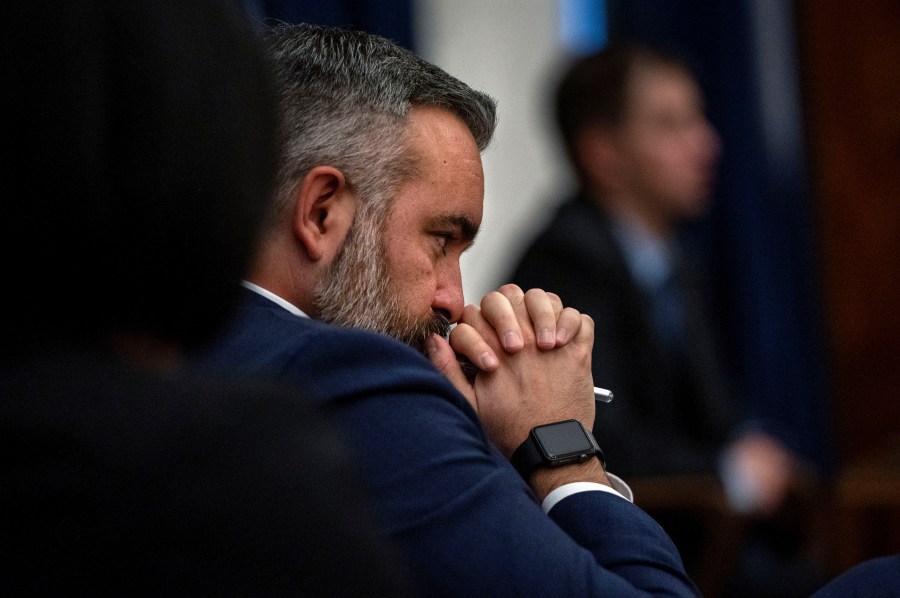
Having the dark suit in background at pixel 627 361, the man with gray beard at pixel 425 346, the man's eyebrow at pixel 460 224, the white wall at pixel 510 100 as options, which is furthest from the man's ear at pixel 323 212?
the white wall at pixel 510 100

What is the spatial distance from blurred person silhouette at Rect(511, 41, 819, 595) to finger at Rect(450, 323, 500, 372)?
1297 mm

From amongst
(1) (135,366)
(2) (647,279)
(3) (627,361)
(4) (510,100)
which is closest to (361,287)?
(1) (135,366)

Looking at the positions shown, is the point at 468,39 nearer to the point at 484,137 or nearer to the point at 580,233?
the point at 580,233

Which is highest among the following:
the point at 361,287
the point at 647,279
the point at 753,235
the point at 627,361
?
the point at 361,287

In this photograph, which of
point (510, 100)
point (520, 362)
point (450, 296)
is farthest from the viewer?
point (510, 100)

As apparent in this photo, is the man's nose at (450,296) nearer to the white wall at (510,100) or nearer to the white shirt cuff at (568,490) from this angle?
the white shirt cuff at (568,490)

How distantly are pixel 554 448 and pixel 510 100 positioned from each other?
3016mm

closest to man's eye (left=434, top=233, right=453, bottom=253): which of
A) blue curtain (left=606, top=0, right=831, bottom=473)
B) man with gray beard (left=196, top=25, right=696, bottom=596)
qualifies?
man with gray beard (left=196, top=25, right=696, bottom=596)

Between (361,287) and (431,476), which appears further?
(361,287)

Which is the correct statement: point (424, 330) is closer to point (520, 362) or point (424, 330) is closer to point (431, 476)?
point (520, 362)

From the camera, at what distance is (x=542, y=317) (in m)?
1.61

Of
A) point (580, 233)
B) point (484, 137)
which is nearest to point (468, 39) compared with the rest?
point (580, 233)

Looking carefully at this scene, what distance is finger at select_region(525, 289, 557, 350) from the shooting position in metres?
1.59

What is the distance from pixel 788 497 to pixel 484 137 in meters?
2.08
